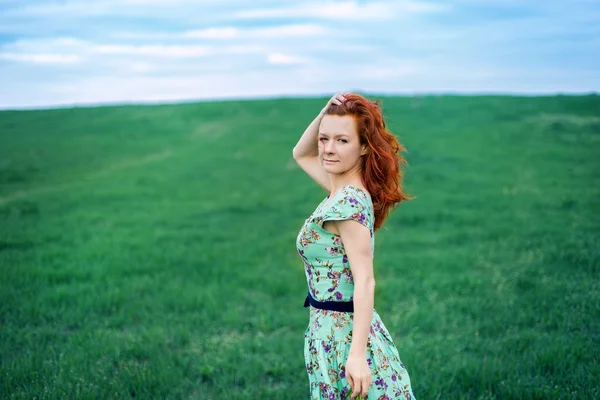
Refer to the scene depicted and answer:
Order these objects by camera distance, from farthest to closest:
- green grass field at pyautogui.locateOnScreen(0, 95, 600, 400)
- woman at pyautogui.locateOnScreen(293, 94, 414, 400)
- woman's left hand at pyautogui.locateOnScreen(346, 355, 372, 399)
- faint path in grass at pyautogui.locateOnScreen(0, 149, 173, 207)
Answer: faint path in grass at pyautogui.locateOnScreen(0, 149, 173, 207) → green grass field at pyautogui.locateOnScreen(0, 95, 600, 400) → woman at pyautogui.locateOnScreen(293, 94, 414, 400) → woman's left hand at pyautogui.locateOnScreen(346, 355, 372, 399)

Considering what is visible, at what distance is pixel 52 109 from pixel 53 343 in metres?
26.2

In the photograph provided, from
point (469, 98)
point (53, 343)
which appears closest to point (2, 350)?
point (53, 343)

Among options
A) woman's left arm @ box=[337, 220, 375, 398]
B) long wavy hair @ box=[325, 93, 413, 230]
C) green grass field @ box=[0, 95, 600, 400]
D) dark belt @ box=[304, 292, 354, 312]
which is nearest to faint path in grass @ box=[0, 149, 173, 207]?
green grass field @ box=[0, 95, 600, 400]

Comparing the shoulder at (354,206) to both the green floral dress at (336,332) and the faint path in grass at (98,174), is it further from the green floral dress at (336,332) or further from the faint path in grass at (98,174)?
the faint path in grass at (98,174)

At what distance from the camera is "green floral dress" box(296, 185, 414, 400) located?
9.27 ft

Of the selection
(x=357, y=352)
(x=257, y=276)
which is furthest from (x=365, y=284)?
(x=257, y=276)

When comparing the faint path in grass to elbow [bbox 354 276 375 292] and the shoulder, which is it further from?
elbow [bbox 354 276 375 292]

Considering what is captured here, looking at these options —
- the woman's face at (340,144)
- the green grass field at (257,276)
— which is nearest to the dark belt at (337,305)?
the woman's face at (340,144)

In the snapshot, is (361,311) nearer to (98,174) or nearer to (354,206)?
(354,206)

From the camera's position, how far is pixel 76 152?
67.8ft

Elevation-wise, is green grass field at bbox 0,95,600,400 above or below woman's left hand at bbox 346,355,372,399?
below

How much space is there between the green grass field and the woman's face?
107 inches

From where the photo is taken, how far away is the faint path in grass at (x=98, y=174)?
549 inches

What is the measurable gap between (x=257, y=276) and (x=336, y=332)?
536cm
